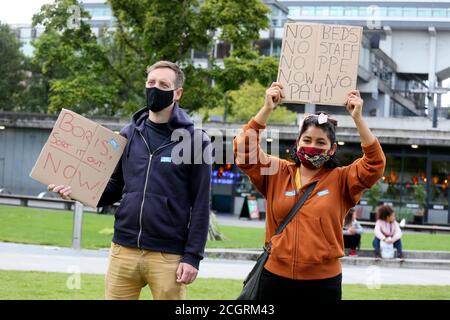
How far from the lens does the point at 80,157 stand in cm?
535

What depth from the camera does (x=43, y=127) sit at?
35.4 meters

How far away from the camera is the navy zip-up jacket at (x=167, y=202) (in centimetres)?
498

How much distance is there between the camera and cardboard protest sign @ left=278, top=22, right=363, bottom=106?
5348mm

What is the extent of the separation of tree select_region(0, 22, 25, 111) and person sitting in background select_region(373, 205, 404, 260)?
35902 mm

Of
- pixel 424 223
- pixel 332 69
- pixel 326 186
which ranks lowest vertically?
pixel 424 223

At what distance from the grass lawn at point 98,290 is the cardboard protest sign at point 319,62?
4764 millimetres

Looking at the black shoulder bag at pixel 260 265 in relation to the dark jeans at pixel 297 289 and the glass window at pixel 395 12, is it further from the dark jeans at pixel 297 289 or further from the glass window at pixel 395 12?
the glass window at pixel 395 12

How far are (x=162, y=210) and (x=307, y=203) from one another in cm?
94

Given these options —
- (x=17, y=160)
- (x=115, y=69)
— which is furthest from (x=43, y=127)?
(x=115, y=69)

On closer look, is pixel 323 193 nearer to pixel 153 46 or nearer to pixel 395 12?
pixel 153 46

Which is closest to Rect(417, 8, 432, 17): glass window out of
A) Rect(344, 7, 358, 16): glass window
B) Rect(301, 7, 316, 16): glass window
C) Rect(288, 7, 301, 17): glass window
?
Rect(344, 7, 358, 16): glass window

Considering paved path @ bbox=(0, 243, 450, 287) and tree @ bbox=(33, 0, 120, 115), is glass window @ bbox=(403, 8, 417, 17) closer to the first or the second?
tree @ bbox=(33, 0, 120, 115)

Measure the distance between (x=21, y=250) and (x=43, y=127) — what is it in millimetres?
21449

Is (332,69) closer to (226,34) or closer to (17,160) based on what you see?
(226,34)
